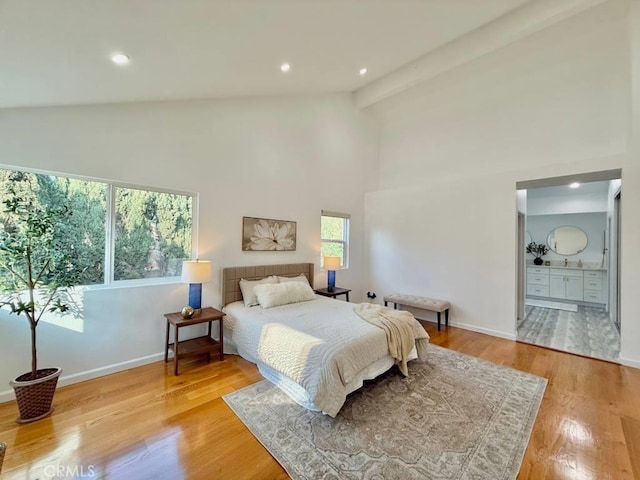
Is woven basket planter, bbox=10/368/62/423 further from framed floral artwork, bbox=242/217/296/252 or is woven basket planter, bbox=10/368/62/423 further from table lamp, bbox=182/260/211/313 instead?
framed floral artwork, bbox=242/217/296/252

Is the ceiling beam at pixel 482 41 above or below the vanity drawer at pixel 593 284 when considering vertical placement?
above

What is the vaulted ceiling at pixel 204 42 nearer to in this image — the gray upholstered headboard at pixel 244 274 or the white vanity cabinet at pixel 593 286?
the gray upholstered headboard at pixel 244 274

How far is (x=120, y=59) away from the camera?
1.89 meters

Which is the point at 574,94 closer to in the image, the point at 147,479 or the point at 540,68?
the point at 540,68

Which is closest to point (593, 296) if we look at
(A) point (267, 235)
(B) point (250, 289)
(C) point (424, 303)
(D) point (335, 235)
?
(C) point (424, 303)

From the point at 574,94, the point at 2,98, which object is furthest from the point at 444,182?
the point at 2,98

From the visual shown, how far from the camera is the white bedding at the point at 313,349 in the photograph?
1991 millimetres

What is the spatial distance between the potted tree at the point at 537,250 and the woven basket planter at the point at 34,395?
9019 millimetres

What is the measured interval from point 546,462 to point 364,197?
4.69 metres

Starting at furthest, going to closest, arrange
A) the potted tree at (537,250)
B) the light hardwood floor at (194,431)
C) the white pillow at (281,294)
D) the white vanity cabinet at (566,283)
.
→ the potted tree at (537,250) → the white vanity cabinet at (566,283) → the white pillow at (281,294) → the light hardwood floor at (194,431)

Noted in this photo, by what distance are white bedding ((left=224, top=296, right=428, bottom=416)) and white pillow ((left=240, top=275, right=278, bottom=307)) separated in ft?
0.65

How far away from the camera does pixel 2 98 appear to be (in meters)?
1.99

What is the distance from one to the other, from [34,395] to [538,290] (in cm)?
893

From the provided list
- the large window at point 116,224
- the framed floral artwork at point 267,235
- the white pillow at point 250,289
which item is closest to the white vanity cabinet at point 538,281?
the framed floral artwork at point 267,235
